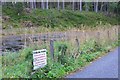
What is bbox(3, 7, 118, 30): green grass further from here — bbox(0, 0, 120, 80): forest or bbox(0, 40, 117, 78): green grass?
bbox(0, 40, 117, 78): green grass

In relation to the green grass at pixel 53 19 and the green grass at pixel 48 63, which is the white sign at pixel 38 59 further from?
the green grass at pixel 53 19

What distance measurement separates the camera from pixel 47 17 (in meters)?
48.9

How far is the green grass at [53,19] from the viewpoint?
43531mm

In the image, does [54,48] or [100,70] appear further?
[54,48]

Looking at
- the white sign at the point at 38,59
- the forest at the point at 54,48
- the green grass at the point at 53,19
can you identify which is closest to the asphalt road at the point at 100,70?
the forest at the point at 54,48

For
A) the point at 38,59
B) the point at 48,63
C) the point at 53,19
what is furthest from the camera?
the point at 53,19

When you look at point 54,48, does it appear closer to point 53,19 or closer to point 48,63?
point 48,63

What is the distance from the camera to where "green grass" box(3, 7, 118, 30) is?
43.5 metres

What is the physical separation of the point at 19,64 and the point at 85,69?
2.74 metres

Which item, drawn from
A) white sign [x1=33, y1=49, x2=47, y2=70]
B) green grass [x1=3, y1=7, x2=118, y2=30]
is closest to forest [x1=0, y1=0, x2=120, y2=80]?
green grass [x1=3, y1=7, x2=118, y2=30]

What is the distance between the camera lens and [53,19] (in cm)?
4778

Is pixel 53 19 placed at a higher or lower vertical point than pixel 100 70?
lower

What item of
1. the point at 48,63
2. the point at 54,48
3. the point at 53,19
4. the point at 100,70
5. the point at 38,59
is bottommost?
the point at 53,19

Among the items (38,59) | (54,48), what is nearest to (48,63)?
(38,59)
